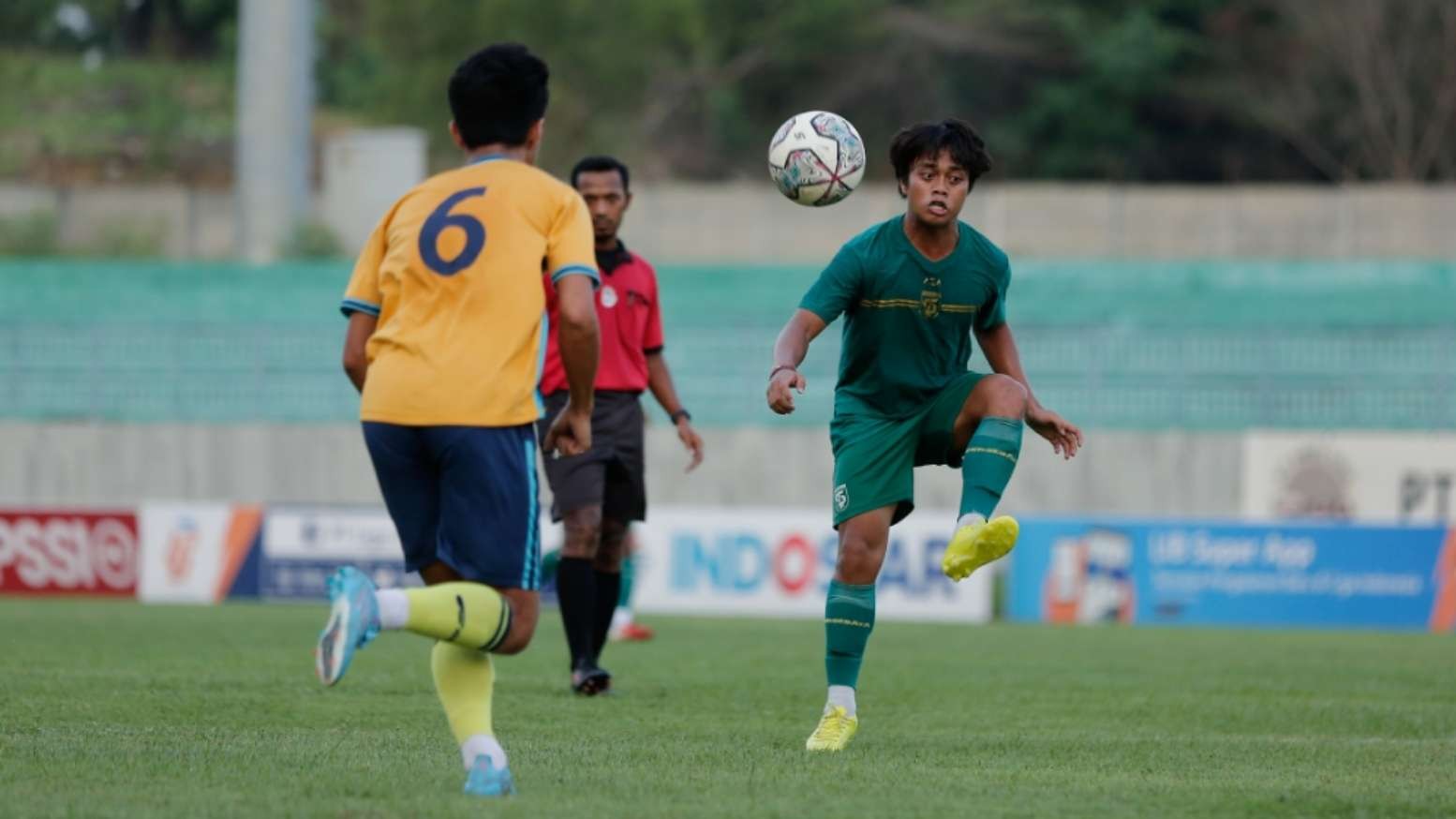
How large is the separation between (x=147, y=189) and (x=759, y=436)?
15.8 metres

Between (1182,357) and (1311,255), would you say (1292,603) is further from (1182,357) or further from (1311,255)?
(1311,255)

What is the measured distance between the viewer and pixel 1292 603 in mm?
19719

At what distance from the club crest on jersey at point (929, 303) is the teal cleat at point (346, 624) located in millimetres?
2943

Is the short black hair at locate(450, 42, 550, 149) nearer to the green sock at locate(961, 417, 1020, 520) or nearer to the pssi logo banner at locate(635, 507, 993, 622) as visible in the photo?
Result: the green sock at locate(961, 417, 1020, 520)

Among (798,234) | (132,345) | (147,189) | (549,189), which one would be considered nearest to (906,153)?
(549,189)

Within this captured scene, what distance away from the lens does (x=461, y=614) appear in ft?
18.5

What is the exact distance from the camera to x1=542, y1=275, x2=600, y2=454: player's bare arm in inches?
229

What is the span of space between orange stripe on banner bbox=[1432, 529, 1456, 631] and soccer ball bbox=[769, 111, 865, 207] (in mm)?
13099

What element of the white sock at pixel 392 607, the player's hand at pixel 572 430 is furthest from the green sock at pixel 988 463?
Answer: the white sock at pixel 392 607

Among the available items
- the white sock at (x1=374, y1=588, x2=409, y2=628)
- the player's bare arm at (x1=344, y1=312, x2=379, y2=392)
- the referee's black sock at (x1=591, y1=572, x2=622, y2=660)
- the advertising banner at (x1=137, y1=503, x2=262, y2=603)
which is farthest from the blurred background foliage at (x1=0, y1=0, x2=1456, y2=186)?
the white sock at (x1=374, y1=588, x2=409, y2=628)

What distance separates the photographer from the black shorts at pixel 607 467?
32.3 ft

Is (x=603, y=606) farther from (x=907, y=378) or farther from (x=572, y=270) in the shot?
(x=572, y=270)

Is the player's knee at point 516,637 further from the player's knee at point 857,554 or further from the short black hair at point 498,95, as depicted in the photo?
the player's knee at point 857,554

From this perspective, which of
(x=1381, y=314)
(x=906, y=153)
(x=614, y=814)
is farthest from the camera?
(x=1381, y=314)
